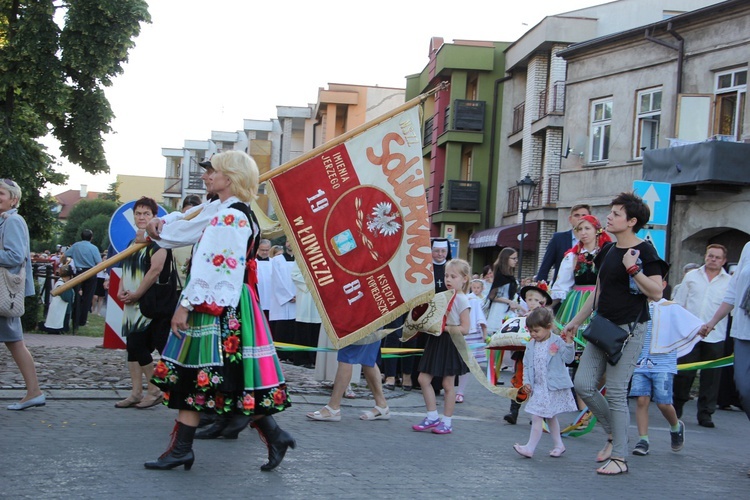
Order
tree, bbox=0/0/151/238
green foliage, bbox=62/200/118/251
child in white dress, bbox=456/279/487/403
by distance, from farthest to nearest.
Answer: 1. green foliage, bbox=62/200/118/251
2. tree, bbox=0/0/151/238
3. child in white dress, bbox=456/279/487/403

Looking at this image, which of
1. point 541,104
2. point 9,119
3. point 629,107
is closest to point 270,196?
point 9,119

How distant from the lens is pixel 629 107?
2470 centimetres

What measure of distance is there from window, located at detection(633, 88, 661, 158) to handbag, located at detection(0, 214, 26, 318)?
19132 mm

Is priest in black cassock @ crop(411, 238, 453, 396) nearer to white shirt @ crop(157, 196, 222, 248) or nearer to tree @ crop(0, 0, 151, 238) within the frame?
white shirt @ crop(157, 196, 222, 248)

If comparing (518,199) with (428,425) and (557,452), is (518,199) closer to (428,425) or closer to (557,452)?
(428,425)

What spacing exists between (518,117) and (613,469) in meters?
29.6

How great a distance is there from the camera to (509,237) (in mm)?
32562

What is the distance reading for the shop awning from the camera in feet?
102

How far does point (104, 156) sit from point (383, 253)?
1553 cm

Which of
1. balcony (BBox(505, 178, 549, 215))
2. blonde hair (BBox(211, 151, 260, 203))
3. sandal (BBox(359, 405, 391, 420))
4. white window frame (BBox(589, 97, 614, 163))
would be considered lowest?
sandal (BBox(359, 405, 391, 420))

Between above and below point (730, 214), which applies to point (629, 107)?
above

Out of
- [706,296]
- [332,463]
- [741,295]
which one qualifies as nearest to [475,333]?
[706,296]

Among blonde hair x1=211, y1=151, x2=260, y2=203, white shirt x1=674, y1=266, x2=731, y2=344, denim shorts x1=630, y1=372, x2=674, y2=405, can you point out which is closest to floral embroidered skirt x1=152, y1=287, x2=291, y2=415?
blonde hair x1=211, y1=151, x2=260, y2=203

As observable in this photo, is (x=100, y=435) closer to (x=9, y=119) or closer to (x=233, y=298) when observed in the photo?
(x=233, y=298)
